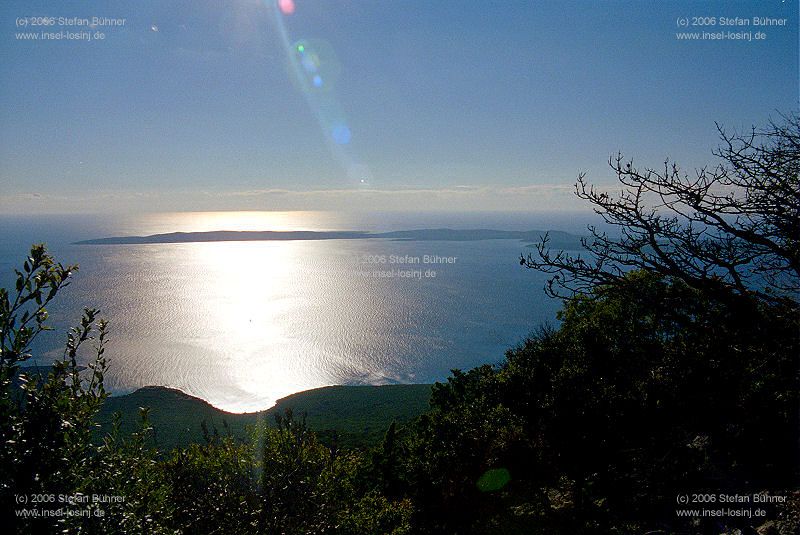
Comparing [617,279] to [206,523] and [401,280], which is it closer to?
[206,523]

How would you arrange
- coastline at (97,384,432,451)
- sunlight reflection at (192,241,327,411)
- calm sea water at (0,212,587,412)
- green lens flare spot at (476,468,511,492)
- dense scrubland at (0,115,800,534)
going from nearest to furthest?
1. dense scrubland at (0,115,800,534)
2. green lens flare spot at (476,468,511,492)
3. coastline at (97,384,432,451)
4. sunlight reflection at (192,241,327,411)
5. calm sea water at (0,212,587,412)

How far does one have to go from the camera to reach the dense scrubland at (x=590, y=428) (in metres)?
4.08

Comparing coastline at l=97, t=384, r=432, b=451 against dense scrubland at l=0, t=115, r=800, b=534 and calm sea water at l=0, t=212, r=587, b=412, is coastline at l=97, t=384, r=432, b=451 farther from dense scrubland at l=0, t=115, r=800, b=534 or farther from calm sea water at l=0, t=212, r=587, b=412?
dense scrubland at l=0, t=115, r=800, b=534

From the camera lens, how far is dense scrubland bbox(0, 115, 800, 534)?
4.08m

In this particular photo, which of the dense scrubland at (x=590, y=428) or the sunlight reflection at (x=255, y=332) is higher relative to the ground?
the dense scrubland at (x=590, y=428)

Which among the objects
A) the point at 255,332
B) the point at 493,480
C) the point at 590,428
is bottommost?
the point at 255,332

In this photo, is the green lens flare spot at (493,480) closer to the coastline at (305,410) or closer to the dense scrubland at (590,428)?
the dense scrubland at (590,428)

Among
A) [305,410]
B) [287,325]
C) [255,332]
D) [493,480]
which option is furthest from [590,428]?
[287,325]

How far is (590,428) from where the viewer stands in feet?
39.6

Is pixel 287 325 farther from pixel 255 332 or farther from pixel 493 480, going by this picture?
pixel 493 480

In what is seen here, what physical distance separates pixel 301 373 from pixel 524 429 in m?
75.8

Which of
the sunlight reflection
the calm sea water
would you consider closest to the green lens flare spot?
the sunlight reflection

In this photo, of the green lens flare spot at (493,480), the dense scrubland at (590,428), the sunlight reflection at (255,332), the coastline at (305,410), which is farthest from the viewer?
the sunlight reflection at (255,332)

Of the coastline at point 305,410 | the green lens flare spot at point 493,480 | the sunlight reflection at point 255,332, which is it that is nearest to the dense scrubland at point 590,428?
the green lens flare spot at point 493,480
